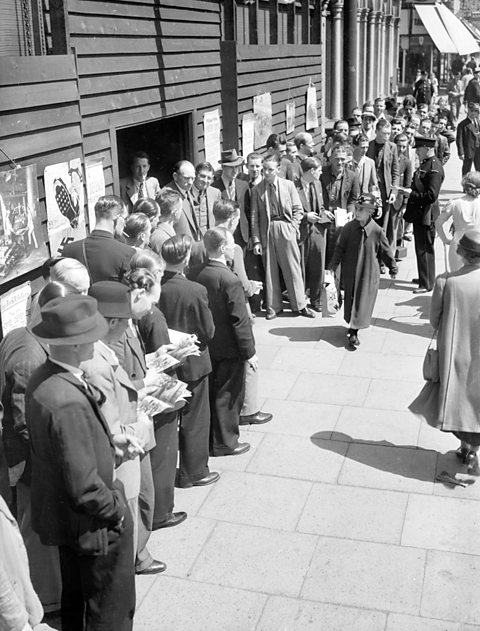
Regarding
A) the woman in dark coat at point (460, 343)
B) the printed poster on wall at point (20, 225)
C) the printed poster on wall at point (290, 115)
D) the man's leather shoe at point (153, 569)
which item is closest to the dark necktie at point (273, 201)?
the printed poster on wall at point (20, 225)

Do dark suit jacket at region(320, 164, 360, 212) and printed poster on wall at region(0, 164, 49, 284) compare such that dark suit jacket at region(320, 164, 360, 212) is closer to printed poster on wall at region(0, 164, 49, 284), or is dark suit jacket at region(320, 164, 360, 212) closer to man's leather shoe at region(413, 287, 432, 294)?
man's leather shoe at region(413, 287, 432, 294)

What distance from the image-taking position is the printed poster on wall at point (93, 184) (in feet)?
24.8

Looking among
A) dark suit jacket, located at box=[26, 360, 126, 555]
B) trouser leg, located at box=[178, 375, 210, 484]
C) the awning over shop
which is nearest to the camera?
dark suit jacket, located at box=[26, 360, 126, 555]

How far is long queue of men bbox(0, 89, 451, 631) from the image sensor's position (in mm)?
3506

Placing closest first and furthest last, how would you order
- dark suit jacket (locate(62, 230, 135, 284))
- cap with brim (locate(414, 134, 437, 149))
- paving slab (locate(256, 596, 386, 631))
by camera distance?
paving slab (locate(256, 596, 386, 631))
dark suit jacket (locate(62, 230, 135, 284))
cap with brim (locate(414, 134, 437, 149))

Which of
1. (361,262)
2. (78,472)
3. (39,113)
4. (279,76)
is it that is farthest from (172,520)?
(279,76)

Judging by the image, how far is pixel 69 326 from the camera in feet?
11.5

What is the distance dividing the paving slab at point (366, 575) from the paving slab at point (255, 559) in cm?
9

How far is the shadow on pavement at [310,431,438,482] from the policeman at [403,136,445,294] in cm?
459

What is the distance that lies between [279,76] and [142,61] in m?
5.96

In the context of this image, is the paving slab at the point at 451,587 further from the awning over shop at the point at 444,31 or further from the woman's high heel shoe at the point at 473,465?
the awning over shop at the point at 444,31

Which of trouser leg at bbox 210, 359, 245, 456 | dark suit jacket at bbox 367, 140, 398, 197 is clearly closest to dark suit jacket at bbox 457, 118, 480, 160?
dark suit jacket at bbox 367, 140, 398, 197

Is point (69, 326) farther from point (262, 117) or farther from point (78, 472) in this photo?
point (262, 117)

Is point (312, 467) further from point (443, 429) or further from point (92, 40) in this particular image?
point (92, 40)
